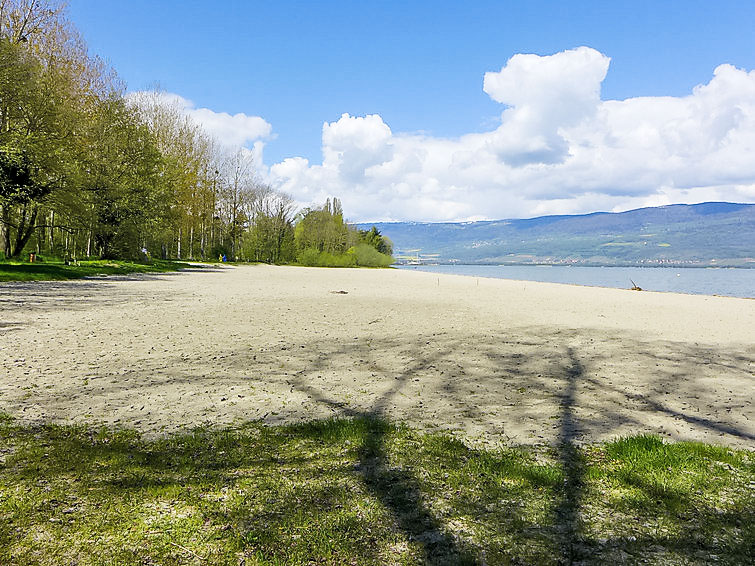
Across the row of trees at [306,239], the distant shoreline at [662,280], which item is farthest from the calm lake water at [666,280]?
the row of trees at [306,239]

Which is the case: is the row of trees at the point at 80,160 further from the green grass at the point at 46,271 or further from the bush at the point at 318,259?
the bush at the point at 318,259

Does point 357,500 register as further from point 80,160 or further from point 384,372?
point 80,160

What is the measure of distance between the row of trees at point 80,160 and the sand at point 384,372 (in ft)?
39.3

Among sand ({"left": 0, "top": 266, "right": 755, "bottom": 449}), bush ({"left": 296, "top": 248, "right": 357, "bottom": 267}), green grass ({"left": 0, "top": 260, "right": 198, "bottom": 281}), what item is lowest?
sand ({"left": 0, "top": 266, "right": 755, "bottom": 449})

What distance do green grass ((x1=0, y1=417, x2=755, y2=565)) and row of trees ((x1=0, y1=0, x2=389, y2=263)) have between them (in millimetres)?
20356

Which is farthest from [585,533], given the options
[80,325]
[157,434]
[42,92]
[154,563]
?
[42,92]

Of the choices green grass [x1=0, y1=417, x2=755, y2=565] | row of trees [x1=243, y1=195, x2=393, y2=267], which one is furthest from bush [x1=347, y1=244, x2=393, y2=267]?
green grass [x1=0, y1=417, x2=755, y2=565]

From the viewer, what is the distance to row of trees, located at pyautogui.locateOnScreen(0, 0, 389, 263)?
20141mm

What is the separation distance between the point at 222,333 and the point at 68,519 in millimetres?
6685

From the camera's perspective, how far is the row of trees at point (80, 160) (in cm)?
2014

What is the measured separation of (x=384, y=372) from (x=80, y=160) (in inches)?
1046

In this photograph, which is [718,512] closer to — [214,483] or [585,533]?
[585,533]

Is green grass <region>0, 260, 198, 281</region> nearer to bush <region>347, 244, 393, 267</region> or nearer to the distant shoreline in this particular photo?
the distant shoreline

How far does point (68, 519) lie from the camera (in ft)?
8.59
